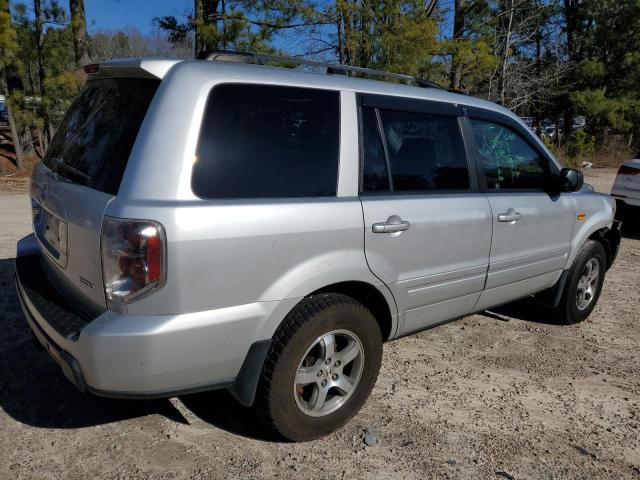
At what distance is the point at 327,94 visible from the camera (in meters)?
2.79

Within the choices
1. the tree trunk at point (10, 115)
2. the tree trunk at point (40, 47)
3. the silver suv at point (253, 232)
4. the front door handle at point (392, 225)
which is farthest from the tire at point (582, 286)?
the tree trunk at point (40, 47)

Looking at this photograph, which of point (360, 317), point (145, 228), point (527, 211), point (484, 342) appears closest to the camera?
point (145, 228)

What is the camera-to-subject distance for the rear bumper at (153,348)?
2.20m

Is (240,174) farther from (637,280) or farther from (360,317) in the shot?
(637,280)

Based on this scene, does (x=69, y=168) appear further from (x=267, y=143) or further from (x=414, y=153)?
(x=414, y=153)

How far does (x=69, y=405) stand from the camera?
10.1 feet

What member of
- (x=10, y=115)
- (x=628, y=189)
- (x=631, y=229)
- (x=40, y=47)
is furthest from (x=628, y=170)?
(x=40, y=47)

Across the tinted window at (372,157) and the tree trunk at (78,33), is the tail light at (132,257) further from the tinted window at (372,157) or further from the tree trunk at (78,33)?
the tree trunk at (78,33)

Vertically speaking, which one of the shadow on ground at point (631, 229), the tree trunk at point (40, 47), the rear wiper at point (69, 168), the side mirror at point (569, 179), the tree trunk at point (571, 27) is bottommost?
the shadow on ground at point (631, 229)

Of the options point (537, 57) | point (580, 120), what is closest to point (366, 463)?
point (537, 57)

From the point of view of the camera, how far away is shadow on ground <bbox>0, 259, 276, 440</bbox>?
2955mm

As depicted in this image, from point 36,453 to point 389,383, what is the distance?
6.72ft

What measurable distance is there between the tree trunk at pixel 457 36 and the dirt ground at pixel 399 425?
9.30 m

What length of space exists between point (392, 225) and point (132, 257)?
1348 millimetres
